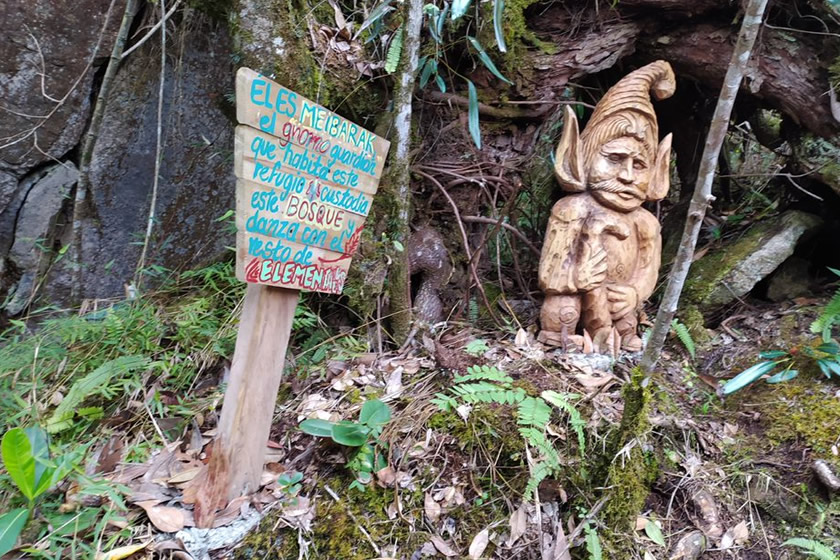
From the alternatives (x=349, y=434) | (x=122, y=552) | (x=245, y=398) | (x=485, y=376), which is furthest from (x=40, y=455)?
(x=485, y=376)

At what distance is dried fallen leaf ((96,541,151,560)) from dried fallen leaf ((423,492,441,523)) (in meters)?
0.95

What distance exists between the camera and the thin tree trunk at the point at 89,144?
10.1 ft

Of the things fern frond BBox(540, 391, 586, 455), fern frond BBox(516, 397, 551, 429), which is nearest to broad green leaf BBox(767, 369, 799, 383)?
fern frond BBox(540, 391, 586, 455)

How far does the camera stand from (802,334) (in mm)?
→ 2625

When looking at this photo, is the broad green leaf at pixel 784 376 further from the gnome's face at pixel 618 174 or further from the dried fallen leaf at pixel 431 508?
the dried fallen leaf at pixel 431 508

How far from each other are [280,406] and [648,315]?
7.92ft

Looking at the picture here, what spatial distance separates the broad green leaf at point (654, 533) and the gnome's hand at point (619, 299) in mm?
1156

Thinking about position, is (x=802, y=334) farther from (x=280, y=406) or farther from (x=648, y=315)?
(x=280, y=406)

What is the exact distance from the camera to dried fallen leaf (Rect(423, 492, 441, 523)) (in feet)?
5.80

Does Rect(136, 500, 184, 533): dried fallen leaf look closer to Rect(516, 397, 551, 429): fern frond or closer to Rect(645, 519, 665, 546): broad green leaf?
Rect(516, 397, 551, 429): fern frond

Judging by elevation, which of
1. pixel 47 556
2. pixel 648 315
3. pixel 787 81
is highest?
pixel 787 81

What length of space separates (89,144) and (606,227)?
11.4ft

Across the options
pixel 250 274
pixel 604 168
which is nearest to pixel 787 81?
pixel 604 168

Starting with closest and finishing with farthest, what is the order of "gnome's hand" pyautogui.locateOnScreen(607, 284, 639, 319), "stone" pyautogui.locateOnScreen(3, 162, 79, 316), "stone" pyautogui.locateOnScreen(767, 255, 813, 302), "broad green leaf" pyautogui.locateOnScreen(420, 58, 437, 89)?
"broad green leaf" pyautogui.locateOnScreen(420, 58, 437, 89) → "gnome's hand" pyautogui.locateOnScreen(607, 284, 639, 319) → "stone" pyautogui.locateOnScreen(767, 255, 813, 302) → "stone" pyautogui.locateOnScreen(3, 162, 79, 316)
